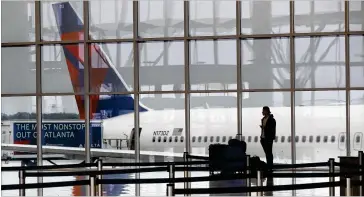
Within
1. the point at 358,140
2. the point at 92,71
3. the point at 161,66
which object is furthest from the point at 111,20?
the point at 358,140

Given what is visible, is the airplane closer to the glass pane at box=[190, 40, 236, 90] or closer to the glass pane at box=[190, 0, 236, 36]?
the glass pane at box=[190, 40, 236, 90]

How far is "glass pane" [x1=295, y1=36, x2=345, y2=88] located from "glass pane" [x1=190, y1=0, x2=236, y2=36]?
139 centimetres

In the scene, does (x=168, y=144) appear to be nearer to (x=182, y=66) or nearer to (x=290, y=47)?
(x=182, y=66)

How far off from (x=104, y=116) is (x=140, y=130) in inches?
36.2

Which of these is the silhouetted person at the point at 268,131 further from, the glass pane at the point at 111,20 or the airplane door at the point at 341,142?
the glass pane at the point at 111,20

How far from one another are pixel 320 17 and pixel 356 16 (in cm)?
74

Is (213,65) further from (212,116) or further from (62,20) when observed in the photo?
(62,20)

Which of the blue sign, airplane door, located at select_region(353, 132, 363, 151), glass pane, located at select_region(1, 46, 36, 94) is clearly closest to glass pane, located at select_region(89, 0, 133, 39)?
glass pane, located at select_region(1, 46, 36, 94)

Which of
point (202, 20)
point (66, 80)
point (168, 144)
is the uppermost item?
point (202, 20)

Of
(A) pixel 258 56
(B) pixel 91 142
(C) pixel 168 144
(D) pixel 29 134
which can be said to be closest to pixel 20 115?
(D) pixel 29 134

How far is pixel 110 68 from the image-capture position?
59.7ft

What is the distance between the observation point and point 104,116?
1845 centimetres

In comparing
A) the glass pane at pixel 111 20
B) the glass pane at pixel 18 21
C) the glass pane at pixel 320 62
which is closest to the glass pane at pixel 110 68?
the glass pane at pixel 111 20

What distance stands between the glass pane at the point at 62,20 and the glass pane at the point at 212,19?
231 cm
